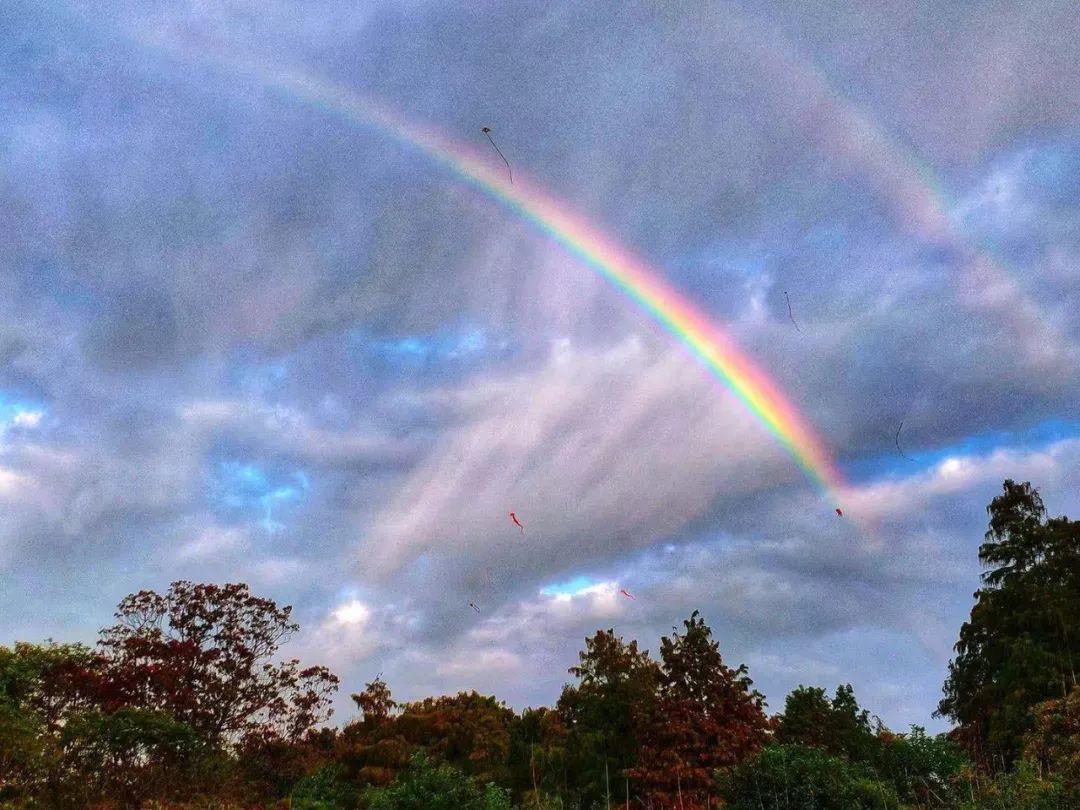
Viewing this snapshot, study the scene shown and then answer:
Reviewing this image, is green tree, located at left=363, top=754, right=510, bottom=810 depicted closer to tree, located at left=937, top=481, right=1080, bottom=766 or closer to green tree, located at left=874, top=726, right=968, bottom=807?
green tree, located at left=874, top=726, right=968, bottom=807

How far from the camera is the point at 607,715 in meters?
33.7

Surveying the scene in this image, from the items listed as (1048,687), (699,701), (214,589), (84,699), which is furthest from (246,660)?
(1048,687)

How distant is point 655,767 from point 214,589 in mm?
17208

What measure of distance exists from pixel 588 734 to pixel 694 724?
17.1 ft

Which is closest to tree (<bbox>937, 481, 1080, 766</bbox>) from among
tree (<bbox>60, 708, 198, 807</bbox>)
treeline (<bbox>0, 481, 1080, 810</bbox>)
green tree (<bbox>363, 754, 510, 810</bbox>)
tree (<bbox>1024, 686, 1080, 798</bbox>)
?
treeline (<bbox>0, 481, 1080, 810</bbox>)

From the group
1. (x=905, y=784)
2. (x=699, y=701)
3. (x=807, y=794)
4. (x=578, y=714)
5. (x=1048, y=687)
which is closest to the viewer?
(x=807, y=794)

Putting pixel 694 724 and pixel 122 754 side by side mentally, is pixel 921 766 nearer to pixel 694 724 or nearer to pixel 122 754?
pixel 694 724

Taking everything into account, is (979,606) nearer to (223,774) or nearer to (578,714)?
(578,714)

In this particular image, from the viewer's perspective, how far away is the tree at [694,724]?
93.8 feet

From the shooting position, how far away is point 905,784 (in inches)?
972

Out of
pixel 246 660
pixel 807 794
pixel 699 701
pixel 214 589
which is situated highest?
pixel 214 589

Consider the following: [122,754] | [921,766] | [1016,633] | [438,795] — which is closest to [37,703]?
[122,754]

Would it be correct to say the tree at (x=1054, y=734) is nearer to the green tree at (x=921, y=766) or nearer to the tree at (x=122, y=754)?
the green tree at (x=921, y=766)

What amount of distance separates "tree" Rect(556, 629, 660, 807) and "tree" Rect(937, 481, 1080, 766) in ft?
40.1
